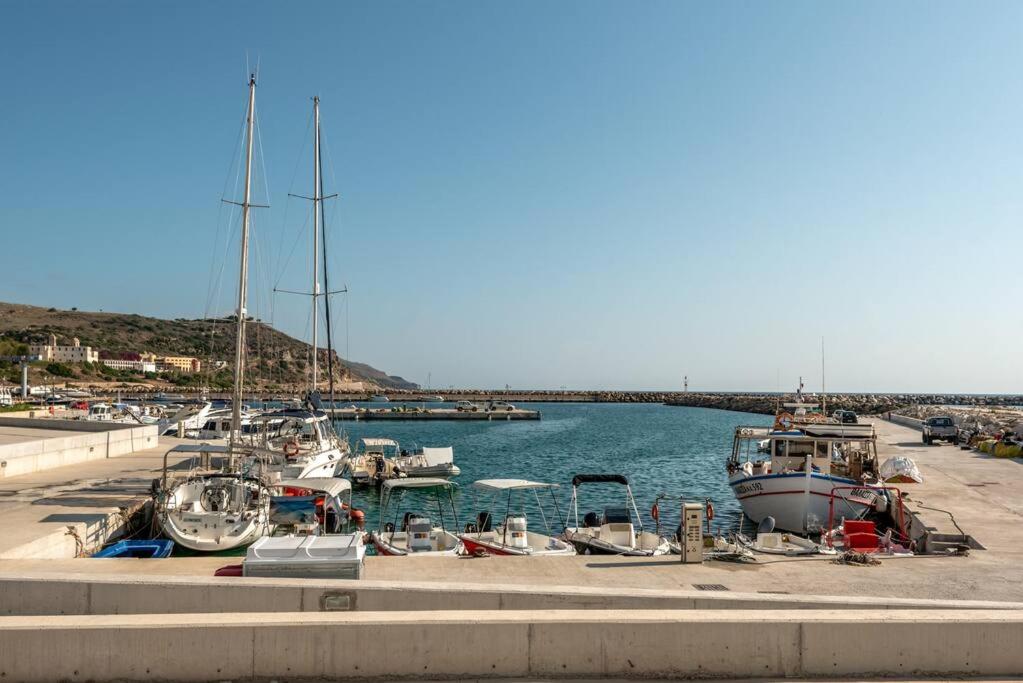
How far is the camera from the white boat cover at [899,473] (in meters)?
27.9

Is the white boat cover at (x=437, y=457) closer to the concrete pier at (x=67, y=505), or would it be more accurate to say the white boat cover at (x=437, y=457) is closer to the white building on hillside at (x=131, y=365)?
the concrete pier at (x=67, y=505)

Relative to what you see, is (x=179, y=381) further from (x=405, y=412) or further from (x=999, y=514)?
(x=999, y=514)

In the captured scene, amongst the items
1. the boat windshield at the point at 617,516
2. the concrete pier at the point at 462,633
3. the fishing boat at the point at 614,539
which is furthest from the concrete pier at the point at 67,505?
the boat windshield at the point at 617,516

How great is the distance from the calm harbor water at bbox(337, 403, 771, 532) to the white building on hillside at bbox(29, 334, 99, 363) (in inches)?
3540

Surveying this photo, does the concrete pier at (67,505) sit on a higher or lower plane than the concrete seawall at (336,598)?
lower

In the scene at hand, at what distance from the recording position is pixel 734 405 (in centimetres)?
16150

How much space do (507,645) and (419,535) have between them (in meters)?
12.3

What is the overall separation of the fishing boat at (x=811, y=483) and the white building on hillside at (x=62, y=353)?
6196 inches

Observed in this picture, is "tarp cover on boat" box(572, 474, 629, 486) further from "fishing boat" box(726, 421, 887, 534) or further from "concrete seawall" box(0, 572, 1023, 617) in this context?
"concrete seawall" box(0, 572, 1023, 617)

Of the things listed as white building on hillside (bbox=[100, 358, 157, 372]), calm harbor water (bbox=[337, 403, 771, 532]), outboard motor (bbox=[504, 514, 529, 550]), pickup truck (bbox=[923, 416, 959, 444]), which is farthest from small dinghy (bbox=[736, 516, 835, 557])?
white building on hillside (bbox=[100, 358, 157, 372])

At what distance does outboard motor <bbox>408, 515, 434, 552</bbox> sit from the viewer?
18.7 metres

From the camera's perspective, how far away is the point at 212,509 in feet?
68.8

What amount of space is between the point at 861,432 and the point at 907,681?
21192 mm

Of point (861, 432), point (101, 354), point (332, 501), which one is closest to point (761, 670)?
point (332, 501)
